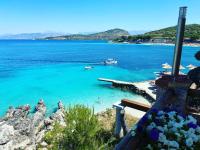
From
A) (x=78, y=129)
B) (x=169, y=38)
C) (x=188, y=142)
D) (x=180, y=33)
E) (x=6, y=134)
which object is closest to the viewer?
(x=188, y=142)

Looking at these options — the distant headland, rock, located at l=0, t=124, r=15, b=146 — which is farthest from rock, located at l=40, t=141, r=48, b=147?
the distant headland

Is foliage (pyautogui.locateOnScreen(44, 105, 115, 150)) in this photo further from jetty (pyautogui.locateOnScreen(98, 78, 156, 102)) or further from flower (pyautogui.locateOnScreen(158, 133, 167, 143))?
jetty (pyautogui.locateOnScreen(98, 78, 156, 102))

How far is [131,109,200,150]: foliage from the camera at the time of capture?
238cm

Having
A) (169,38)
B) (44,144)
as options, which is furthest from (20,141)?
(169,38)

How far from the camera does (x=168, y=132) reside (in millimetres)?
2521

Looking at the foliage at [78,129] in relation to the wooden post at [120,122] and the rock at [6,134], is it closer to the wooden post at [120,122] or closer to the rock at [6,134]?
the wooden post at [120,122]

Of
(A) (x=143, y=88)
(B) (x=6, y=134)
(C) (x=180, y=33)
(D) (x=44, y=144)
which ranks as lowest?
(A) (x=143, y=88)

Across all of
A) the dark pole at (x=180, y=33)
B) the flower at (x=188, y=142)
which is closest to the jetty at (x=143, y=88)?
the dark pole at (x=180, y=33)

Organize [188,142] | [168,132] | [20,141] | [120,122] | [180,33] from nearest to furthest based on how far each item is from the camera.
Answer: [188,142], [168,132], [180,33], [120,122], [20,141]

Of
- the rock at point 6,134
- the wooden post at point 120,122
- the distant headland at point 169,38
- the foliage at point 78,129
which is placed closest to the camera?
the foliage at point 78,129

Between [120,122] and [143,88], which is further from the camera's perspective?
[143,88]

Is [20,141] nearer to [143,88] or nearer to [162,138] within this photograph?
[162,138]

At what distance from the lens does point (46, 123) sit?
A: 585 inches

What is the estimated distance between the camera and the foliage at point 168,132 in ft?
7.81
